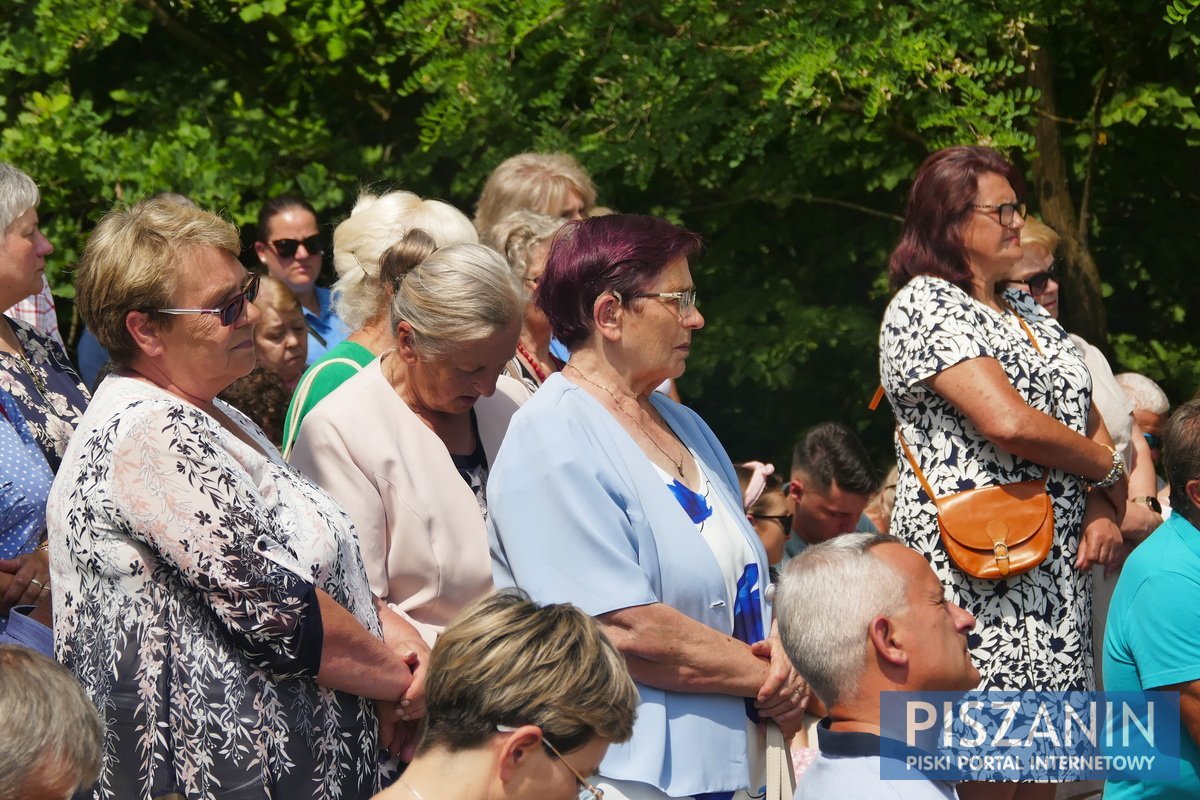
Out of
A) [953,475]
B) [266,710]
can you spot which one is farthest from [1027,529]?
[266,710]

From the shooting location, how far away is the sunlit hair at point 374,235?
4113mm

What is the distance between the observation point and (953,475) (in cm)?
401

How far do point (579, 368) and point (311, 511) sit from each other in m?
0.72

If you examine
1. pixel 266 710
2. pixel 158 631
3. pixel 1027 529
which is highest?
pixel 158 631

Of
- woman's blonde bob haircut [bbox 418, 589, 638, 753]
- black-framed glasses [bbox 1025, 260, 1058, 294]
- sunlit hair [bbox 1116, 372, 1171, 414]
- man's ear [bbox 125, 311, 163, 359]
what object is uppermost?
man's ear [bbox 125, 311, 163, 359]

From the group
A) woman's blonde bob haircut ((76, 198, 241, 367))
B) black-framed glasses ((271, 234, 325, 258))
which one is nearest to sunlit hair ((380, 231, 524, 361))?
woman's blonde bob haircut ((76, 198, 241, 367))

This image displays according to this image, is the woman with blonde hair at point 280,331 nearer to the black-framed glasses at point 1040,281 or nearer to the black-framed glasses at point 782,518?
the black-framed glasses at point 782,518

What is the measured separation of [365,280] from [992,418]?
1739 millimetres

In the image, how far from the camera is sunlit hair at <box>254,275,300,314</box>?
553 cm

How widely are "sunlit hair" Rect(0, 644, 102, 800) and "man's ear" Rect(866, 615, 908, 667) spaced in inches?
53.4

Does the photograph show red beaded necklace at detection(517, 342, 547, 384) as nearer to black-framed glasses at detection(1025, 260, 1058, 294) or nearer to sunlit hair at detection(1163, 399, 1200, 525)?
sunlit hair at detection(1163, 399, 1200, 525)

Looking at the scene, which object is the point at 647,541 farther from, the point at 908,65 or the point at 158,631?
the point at 908,65

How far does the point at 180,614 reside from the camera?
106 inches

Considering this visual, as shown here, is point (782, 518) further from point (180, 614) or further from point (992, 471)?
point (180, 614)
